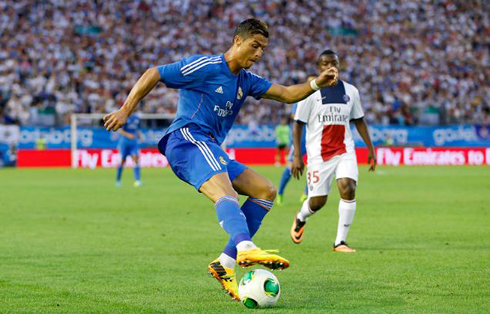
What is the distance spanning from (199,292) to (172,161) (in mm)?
1165

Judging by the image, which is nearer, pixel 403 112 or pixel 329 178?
pixel 329 178

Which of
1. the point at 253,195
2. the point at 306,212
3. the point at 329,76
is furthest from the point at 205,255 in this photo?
the point at 329,76

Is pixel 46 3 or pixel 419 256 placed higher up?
pixel 46 3

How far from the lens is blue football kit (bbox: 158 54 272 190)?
6.70m

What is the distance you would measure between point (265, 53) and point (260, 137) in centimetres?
543

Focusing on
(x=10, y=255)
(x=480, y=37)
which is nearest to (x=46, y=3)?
(x=480, y=37)

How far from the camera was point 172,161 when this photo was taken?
6.88 metres

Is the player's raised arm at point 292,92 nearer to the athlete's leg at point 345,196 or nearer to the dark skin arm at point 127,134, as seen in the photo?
the athlete's leg at point 345,196

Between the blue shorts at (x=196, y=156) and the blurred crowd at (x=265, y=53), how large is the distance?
29.8m

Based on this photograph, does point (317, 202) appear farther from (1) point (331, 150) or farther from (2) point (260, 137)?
(2) point (260, 137)

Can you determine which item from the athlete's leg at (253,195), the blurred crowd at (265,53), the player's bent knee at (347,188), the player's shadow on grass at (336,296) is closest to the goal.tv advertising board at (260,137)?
the blurred crowd at (265,53)

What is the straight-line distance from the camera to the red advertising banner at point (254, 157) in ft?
119

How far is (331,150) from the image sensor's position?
34.7ft

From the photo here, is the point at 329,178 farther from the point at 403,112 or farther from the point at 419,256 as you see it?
the point at 403,112
